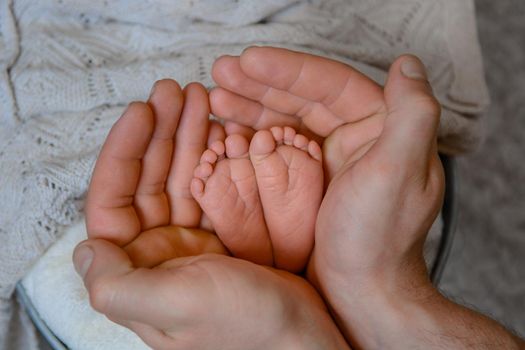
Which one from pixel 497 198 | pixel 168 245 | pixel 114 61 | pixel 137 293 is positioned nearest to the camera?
pixel 137 293

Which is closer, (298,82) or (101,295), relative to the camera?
(101,295)

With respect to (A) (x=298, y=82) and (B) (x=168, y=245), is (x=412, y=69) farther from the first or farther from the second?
(B) (x=168, y=245)

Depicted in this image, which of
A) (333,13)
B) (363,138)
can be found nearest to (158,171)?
(363,138)

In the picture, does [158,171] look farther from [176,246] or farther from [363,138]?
[363,138]

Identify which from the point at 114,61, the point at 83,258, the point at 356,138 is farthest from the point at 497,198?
the point at 83,258

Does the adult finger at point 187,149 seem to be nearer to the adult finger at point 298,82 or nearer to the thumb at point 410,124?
the adult finger at point 298,82

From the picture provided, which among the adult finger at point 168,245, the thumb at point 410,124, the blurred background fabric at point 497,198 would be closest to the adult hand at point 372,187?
the thumb at point 410,124

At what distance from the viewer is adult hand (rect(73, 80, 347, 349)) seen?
1.78 feet

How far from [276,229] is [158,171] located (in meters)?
0.14

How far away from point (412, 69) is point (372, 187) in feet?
0.41

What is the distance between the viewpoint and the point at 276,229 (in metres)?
0.69

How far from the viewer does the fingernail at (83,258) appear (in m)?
0.59

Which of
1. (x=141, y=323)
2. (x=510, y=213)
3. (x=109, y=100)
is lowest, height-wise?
(x=510, y=213)

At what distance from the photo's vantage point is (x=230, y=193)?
0.66 m
